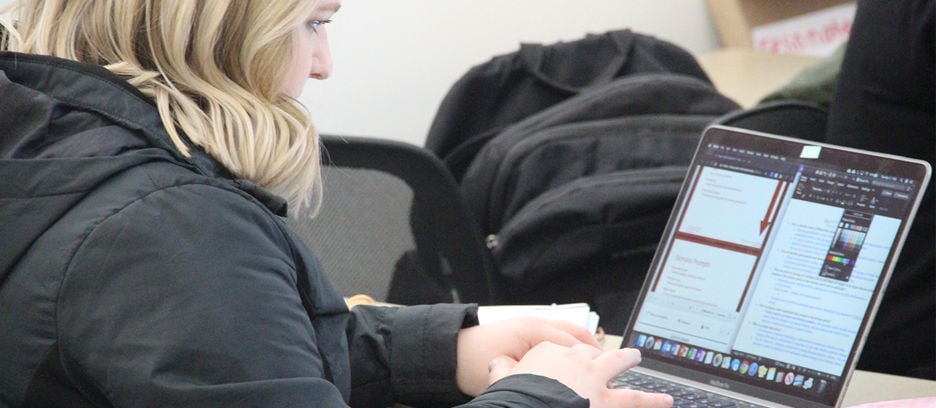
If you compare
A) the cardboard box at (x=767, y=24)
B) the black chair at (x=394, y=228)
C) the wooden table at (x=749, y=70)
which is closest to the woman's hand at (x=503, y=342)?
the black chair at (x=394, y=228)

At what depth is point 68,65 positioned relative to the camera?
87cm

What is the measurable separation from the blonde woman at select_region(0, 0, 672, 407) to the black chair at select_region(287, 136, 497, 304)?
454mm

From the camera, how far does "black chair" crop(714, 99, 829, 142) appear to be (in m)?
1.77

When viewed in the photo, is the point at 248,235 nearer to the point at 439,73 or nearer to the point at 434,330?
the point at 434,330

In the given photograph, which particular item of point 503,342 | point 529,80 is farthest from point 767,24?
point 503,342

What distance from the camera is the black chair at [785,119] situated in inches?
69.8

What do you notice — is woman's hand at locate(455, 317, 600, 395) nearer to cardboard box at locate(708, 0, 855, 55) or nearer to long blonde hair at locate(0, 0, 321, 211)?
long blonde hair at locate(0, 0, 321, 211)

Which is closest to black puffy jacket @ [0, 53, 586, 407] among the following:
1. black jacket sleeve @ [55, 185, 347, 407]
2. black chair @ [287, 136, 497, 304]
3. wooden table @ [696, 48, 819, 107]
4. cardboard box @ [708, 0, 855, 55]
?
black jacket sleeve @ [55, 185, 347, 407]

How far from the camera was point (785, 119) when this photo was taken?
1.78 metres

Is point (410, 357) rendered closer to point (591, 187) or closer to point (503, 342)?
point (503, 342)

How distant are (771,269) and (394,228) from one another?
0.57m

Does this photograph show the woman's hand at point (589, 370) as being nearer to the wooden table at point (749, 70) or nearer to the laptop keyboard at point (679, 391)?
the laptop keyboard at point (679, 391)

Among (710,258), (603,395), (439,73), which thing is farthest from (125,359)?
(439,73)

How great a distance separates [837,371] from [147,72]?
2.00 ft
